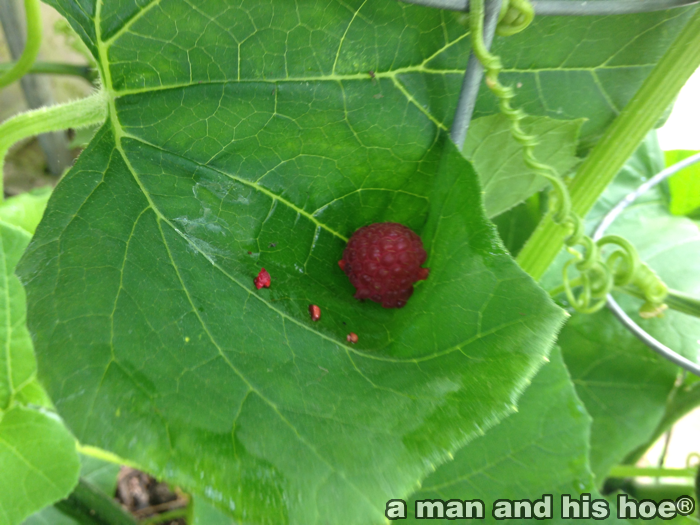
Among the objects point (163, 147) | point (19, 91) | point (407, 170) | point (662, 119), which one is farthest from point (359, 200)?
point (19, 91)

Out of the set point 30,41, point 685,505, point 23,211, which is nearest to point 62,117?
point 30,41

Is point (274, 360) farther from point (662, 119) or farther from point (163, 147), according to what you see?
point (662, 119)

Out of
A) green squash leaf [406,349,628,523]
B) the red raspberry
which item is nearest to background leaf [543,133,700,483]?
green squash leaf [406,349,628,523]

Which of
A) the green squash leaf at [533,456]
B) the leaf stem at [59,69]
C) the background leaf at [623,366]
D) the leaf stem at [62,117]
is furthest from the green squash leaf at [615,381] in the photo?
the leaf stem at [59,69]

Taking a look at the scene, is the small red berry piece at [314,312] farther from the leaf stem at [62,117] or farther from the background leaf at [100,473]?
the background leaf at [100,473]

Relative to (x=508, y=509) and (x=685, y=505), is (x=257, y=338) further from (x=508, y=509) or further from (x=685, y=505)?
(x=685, y=505)

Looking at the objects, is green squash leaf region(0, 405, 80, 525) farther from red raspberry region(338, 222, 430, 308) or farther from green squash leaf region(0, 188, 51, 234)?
red raspberry region(338, 222, 430, 308)
